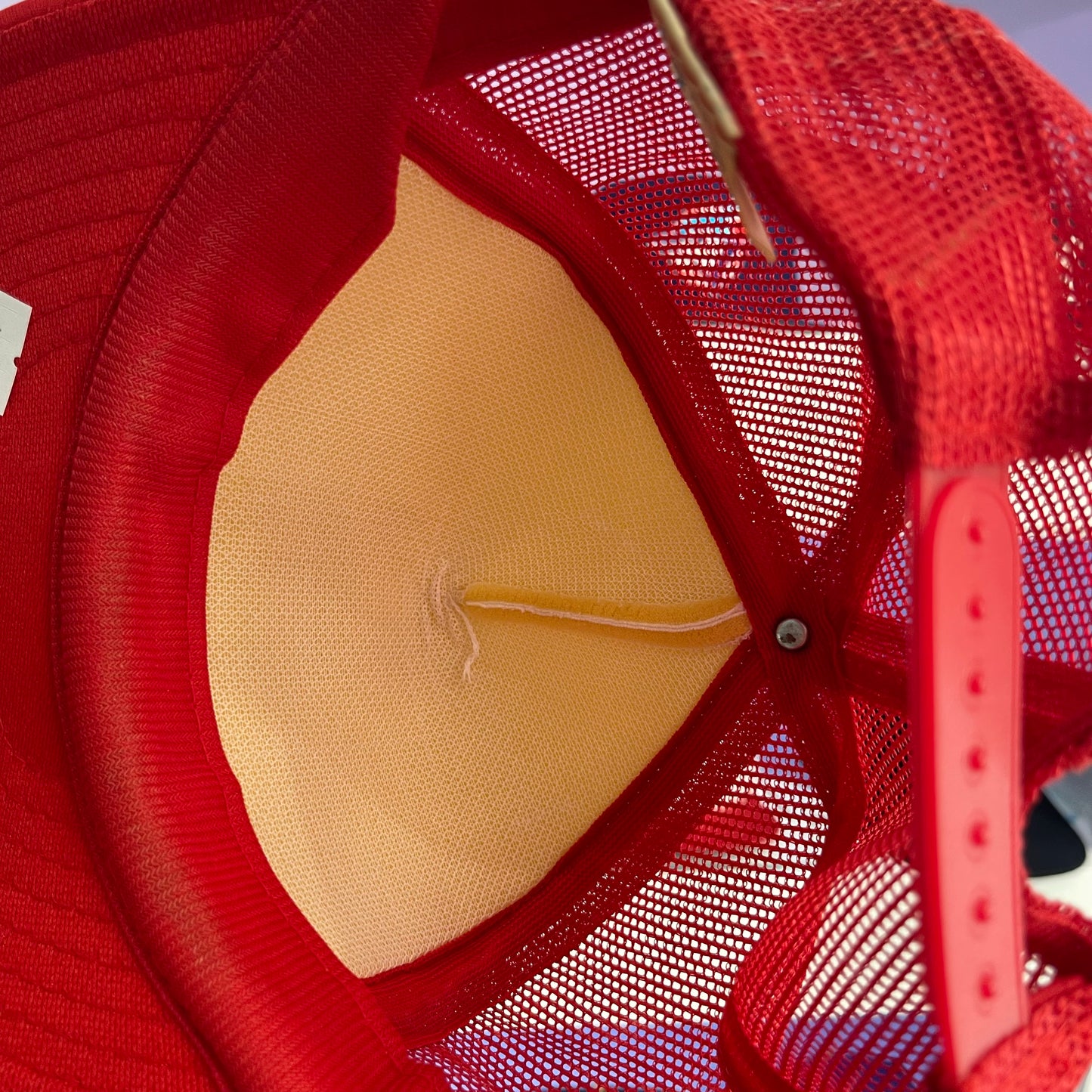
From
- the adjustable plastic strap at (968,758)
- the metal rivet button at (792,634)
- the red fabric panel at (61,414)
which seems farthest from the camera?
the metal rivet button at (792,634)

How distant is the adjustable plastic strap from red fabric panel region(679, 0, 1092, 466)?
0.02 metres

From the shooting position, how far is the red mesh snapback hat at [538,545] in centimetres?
27

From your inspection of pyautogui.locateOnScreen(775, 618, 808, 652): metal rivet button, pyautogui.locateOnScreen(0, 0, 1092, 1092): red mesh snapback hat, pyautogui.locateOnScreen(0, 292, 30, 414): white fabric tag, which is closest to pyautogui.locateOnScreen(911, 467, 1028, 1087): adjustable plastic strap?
pyautogui.locateOnScreen(0, 0, 1092, 1092): red mesh snapback hat

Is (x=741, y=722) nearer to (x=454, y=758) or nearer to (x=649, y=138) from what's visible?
(x=454, y=758)

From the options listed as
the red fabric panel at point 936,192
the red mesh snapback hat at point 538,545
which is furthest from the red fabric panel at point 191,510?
the red fabric panel at point 936,192

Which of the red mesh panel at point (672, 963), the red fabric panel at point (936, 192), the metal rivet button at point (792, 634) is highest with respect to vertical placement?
the red fabric panel at point (936, 192)

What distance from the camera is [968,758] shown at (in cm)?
26

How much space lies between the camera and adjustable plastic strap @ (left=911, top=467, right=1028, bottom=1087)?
0.25 metres

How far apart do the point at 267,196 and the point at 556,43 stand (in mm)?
122

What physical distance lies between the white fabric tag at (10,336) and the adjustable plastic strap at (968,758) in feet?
1.10

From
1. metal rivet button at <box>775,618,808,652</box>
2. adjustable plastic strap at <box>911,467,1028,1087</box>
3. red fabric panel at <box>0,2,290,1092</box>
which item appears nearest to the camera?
adjustable plastic strap at <box>911,467,1028,1087</box>

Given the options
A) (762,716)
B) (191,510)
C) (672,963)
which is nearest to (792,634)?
(762,716)

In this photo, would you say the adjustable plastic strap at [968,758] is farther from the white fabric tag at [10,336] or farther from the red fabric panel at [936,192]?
the white fabric tag at [10,336]

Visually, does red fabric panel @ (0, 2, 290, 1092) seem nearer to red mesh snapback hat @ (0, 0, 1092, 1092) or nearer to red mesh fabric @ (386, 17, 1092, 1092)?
red mesh snapback hat @ (0, 0, 1092, 1092)
